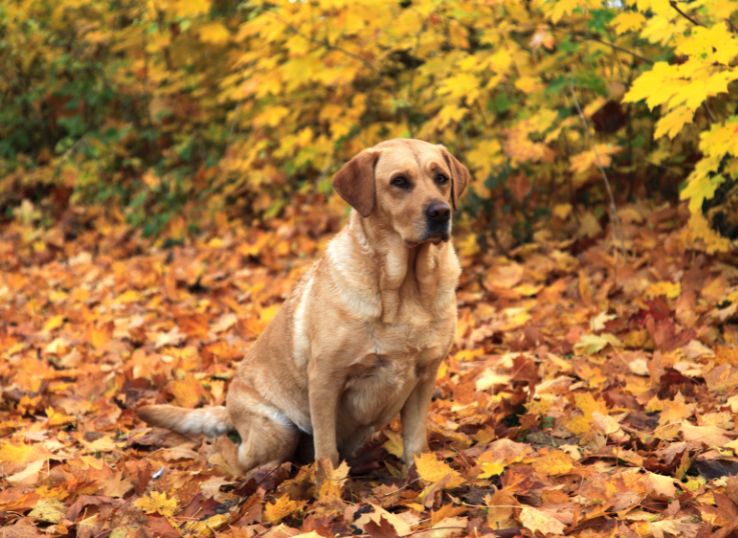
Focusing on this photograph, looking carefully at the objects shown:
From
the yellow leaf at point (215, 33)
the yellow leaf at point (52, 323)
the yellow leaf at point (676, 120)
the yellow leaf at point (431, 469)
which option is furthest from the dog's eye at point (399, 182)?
the yellow leaf at point (215, 33)

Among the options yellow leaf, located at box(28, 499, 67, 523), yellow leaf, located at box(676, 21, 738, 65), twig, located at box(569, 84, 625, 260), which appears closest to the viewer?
yellow leaf, located at box(28, 499, 67, 523)

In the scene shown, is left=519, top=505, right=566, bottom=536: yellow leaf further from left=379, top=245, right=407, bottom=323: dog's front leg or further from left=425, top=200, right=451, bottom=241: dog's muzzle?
left=425, top=200, right=451, bottom=241: dog's muzzle

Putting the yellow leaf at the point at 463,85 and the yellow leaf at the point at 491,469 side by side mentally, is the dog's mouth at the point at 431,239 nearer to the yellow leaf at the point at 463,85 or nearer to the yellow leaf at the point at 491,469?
the yellow leaf at the point at 491,469

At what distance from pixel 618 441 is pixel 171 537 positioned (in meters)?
1.94

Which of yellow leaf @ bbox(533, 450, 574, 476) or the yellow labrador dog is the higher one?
the yellow labrador dog

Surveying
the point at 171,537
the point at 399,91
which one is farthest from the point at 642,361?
the point at 399,91

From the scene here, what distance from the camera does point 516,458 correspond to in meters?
3.71

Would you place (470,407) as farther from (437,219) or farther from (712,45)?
(712,45)

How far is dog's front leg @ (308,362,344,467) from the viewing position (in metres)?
3.83

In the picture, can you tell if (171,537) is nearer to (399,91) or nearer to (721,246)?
(721,246)

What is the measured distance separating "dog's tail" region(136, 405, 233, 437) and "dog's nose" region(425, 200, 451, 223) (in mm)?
→ 1647

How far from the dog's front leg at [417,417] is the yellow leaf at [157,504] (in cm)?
107

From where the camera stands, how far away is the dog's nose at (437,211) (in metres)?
3.73

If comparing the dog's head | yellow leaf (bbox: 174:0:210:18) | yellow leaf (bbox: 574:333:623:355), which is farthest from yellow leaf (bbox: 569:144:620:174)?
yellow leaf (bbox: 174:0:210:18)
